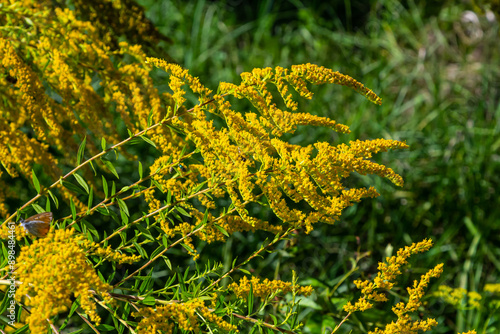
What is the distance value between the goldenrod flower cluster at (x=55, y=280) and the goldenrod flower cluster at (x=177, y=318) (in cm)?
15

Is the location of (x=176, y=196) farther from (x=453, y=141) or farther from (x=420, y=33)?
(x=420, y=33)

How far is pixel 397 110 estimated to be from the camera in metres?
4.66

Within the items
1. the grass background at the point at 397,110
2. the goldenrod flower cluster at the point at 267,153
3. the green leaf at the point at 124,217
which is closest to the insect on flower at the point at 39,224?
the green leaf at the point at 124,217

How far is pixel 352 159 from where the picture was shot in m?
1.45

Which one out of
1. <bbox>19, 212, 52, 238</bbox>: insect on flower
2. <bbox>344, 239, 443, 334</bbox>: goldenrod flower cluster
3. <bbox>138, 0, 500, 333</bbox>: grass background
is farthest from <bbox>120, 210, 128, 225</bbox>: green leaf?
<bbox>138, 0, 500, 333</bbox>: grass background

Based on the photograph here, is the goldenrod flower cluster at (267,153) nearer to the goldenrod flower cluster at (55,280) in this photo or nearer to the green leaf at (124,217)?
the green leaf at (124,217)

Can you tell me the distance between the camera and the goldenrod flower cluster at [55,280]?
116 centimetres

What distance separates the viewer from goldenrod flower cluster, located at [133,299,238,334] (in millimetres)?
1343

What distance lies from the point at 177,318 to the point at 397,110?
367 cm

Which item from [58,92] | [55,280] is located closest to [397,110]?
[58,92]

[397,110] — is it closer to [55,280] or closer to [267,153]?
[267,153]

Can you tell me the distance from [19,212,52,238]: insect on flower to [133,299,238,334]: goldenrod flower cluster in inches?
13.4

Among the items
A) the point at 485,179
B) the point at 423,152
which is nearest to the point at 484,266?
the point at 485,179

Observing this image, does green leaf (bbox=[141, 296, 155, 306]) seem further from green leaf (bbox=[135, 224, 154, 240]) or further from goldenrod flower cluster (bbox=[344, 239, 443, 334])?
goldenrod flower cluster (bbox=[344, 239, 443, 334])
